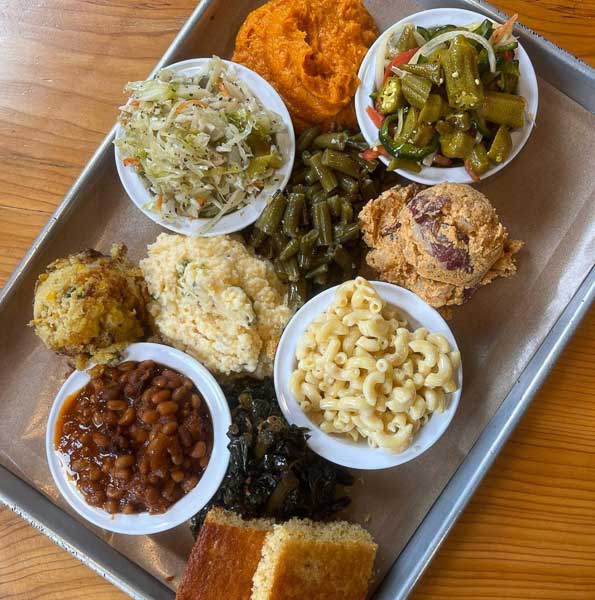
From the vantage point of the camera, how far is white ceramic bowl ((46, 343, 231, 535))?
278 cm

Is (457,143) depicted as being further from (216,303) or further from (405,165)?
(216,303)

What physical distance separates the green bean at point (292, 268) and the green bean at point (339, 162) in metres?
0.52

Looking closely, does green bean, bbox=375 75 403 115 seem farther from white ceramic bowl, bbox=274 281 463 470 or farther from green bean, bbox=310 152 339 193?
white ceramic bowl, bbox=274 281 463 470

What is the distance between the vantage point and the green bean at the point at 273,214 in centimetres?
300

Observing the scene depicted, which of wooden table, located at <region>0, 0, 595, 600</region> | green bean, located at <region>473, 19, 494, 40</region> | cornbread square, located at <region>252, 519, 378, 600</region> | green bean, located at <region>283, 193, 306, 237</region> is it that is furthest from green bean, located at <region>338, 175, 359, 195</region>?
cornbread square, located at <region>252, 519, 378, 600</region>

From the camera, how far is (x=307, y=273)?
3141 mm

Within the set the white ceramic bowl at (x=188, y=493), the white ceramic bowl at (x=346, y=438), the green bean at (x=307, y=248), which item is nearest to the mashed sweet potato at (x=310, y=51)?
the green bean at (x=307, y=248)

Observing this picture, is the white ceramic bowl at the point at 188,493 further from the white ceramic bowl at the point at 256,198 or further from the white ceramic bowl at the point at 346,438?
the white ceramic bowl at the point at 256,198

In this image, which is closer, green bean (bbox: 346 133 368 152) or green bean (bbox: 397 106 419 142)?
green bean (bbox: 397 106 419 142)

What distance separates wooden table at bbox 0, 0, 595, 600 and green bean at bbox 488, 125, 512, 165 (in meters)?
0.80

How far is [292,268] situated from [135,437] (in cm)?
115

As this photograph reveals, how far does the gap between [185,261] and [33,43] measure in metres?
1.73

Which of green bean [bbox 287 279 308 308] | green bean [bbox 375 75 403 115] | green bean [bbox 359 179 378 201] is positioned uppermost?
green bean [bbox 375 75 403 115]

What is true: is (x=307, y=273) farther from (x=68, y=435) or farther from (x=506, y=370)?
(x=68, y=435)
